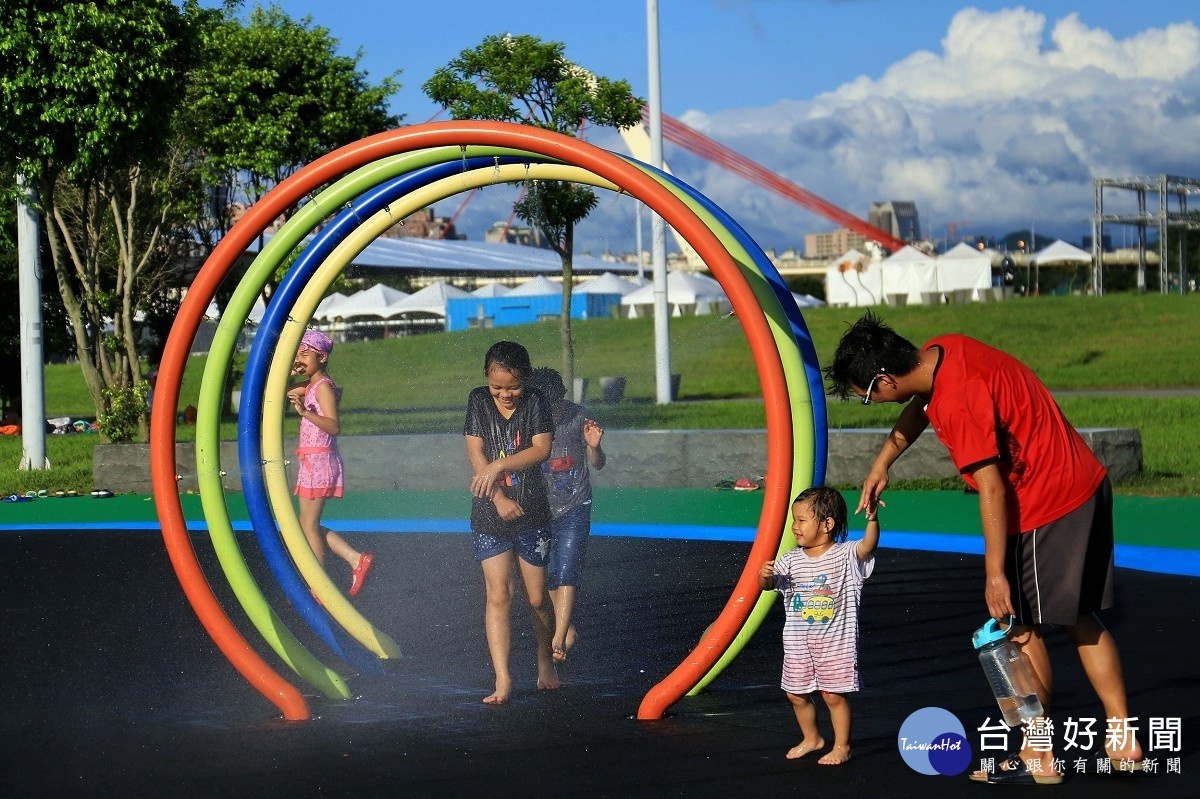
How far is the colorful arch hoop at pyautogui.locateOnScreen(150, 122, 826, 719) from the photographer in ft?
18.0

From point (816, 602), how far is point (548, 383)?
67.4 inches

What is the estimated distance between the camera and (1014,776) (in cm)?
464

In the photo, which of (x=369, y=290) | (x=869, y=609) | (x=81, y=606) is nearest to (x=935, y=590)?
(x=869, y=609)

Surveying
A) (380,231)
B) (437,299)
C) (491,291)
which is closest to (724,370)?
(491,291)

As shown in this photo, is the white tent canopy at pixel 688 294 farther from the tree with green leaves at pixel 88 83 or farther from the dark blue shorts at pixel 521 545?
the dark blue shorts at pixel 521 545

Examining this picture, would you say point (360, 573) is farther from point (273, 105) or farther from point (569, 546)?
point (273, 105)

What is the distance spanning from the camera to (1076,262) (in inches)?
2263

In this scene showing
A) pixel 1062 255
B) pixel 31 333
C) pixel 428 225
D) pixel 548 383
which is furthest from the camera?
pixel 1062 255

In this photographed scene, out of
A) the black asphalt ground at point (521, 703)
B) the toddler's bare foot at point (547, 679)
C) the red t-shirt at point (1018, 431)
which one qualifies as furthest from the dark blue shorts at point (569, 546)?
the red t-shirt at point (1018, 431)

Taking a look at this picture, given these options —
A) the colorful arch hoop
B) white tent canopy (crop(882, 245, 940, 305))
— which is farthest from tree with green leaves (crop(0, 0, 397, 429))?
white tent canopy (crop(882, 245, 940, 305))

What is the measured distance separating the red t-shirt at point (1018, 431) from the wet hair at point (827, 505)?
0.51m

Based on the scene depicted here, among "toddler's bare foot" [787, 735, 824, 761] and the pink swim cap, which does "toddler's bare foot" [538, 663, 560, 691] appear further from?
the pink swim cap

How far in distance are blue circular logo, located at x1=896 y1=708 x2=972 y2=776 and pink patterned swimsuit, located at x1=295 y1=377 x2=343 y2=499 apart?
159 inches

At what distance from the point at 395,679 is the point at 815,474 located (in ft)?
7.18
